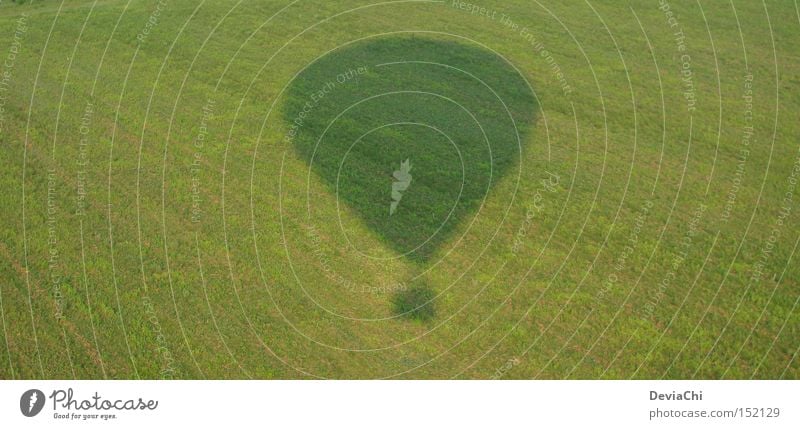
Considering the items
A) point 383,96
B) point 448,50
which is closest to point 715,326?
point 383,96

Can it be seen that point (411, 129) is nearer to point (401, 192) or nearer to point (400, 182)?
point (400, 182)

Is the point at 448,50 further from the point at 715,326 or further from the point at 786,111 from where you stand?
the point at 715,326
